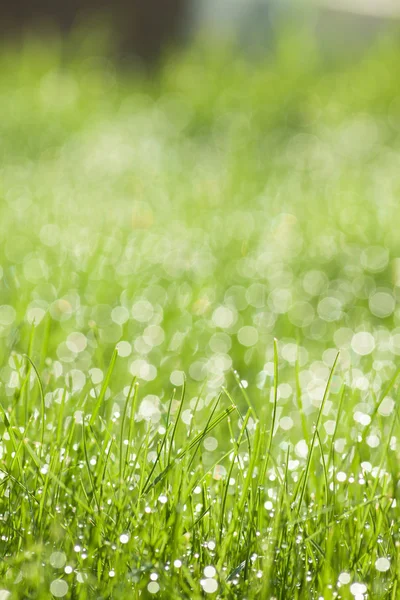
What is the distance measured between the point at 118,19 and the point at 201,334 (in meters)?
7.22

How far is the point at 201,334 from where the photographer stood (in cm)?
183

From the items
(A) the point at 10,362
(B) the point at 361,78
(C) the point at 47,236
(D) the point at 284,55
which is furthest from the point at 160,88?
(A) the point at 10,362

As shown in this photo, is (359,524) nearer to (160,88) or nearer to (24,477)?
(24,477)

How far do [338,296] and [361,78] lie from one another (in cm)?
360

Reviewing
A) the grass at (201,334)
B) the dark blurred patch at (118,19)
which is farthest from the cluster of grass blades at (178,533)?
the dark blurred patch at (118,19)

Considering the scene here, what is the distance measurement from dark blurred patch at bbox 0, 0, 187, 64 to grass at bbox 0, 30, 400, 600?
2502 millimetres

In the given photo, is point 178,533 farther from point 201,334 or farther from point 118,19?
point 118,19

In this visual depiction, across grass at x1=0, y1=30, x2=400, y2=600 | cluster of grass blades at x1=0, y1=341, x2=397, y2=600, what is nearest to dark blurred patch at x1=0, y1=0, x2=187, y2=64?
grass at x1=0, y1=30, x2=400, y2=600

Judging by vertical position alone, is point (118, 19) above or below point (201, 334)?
below

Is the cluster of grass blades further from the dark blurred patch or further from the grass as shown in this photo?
the dark blurred patch

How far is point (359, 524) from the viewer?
3.15 ft

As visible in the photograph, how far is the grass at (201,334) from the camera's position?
0.91 meters

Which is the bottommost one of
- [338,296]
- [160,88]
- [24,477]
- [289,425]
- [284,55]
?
[160,88]

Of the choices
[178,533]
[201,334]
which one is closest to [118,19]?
[201,334]
